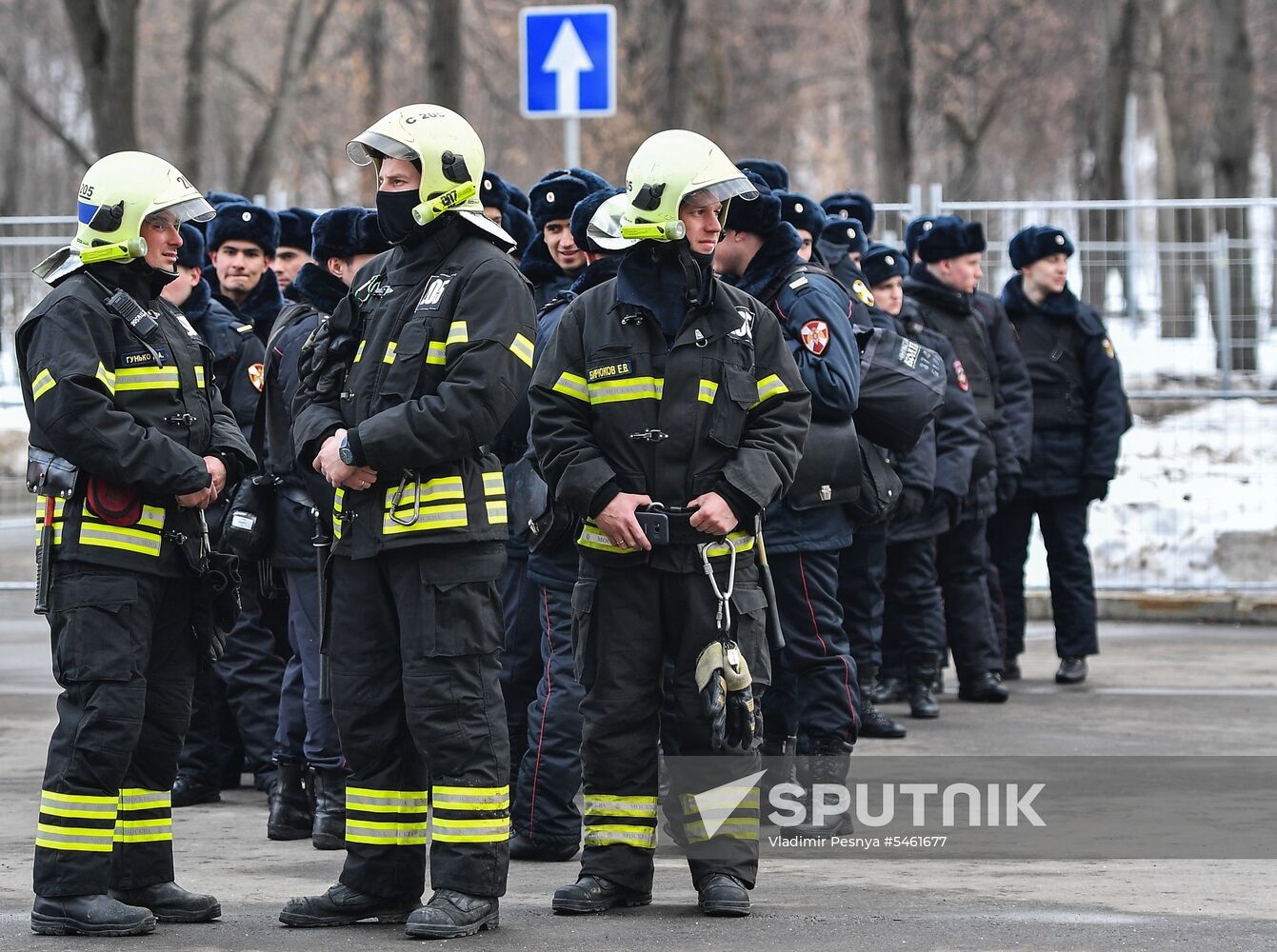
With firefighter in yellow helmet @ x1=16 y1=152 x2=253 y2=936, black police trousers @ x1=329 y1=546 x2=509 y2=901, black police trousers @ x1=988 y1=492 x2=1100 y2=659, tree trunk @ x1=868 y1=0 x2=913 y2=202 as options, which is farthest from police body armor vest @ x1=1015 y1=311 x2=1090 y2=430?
tree trunk @ x1=868 y1=0 x2=913 y2=202

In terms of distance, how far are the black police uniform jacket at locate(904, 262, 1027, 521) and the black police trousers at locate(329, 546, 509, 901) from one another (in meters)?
4.68

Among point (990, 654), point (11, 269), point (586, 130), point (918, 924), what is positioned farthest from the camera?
point (586, 130)

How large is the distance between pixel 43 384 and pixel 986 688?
18.3ft

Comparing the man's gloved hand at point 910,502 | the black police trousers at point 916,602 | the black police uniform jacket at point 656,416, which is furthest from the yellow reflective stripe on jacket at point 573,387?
the black police trousers at point 916,602

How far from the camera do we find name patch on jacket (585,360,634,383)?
5789 millimetres

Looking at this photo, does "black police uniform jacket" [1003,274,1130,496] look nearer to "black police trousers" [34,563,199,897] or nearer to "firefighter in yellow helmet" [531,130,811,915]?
"firefighter in yellow helmet" [531,130,811,915]

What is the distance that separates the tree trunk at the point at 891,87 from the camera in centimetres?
2178

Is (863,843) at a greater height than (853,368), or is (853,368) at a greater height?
(853,368)

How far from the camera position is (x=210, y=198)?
9.09 metres

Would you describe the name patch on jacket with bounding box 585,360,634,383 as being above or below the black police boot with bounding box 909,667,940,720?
above

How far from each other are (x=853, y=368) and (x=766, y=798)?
154cm

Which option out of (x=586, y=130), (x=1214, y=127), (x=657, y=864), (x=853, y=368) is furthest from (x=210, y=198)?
(x=586, y=130)

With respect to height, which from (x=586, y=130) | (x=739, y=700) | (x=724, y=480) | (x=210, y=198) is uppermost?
(x=586, y=130)

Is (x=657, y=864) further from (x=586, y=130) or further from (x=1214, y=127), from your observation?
(x=586, y=130)
